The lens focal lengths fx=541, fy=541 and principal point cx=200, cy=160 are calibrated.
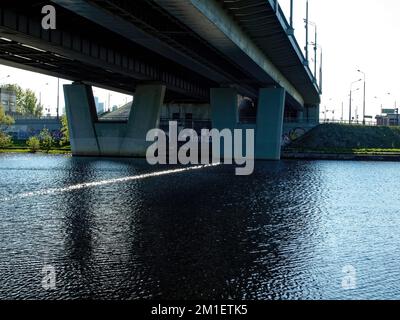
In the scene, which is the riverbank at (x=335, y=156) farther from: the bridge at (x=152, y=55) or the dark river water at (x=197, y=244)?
the dark river water at (x=197, y=244)

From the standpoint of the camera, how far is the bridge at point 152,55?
3300 cm

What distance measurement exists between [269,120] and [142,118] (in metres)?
16.4

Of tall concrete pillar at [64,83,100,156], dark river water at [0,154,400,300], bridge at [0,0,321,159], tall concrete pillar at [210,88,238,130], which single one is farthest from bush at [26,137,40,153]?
dark river water at [0,154,400,300]

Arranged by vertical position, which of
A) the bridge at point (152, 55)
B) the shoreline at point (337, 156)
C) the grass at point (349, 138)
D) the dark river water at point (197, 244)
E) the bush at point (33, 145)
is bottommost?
the dark river water at point (197, 244)

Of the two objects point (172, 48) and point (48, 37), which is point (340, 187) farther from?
point (48, 37)

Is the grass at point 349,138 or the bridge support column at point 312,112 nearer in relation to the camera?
the grass at point 349,138

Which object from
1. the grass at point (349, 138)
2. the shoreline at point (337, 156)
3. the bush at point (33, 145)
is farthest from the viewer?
the grass at point (349, 138)

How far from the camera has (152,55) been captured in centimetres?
5472

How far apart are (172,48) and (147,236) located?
90.0 ft

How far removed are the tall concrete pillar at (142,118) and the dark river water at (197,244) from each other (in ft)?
120

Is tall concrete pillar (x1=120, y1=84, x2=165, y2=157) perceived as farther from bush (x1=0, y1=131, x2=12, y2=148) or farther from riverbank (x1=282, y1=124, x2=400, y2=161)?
bush (x1=0, y1=131, x2=12, y2=148)

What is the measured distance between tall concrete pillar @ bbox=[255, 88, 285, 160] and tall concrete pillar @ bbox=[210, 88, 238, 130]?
325cm

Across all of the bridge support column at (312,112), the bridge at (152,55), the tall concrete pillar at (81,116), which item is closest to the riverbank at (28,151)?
the bridge at (152,55)

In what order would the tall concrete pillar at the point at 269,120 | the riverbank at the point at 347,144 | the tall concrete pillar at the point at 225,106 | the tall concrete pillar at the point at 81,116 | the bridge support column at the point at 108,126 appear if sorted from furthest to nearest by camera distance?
the riverbank at the point at 347,144 < the tall concrete pillar at the point at 81,116 < the tall concrete pillar at the point at 225,106 < the tall concrete pillar at the point at 269,120 < the bridge support column at the point at 108,126
